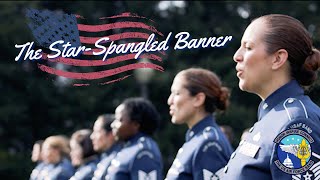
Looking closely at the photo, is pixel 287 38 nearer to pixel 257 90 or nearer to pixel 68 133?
pixel 257 90

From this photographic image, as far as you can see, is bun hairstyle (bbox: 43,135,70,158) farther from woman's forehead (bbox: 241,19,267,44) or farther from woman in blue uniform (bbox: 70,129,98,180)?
woman's forehead (bbox: 241,19,267,44)

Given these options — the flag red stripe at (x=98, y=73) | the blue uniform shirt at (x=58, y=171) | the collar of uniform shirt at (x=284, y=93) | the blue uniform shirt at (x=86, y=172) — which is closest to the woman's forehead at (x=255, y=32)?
the collar of uniform shirt at (x=284, y=93)

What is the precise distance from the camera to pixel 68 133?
10258 millimetres

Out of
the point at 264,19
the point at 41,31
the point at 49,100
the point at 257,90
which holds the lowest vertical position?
the point at 257,90

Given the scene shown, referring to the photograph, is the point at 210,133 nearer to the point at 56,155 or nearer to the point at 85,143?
the point at 85,143

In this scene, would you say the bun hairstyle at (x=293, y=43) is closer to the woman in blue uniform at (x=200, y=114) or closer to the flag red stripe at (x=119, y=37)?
the flag red stripe at (x=119, y=37)

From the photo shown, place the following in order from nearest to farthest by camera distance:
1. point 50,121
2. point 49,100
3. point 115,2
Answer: point 115,2 < point 50,121 < point 49,100

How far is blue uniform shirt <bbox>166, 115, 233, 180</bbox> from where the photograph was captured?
375 centimetres

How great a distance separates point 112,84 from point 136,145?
568 millimetres

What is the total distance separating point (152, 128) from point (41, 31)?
2276mm

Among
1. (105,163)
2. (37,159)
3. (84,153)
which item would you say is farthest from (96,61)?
(37,159)

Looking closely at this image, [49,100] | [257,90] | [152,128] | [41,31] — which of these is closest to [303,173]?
[257,90]

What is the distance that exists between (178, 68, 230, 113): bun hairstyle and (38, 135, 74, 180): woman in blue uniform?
449 cm

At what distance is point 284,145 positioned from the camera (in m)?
2.48
